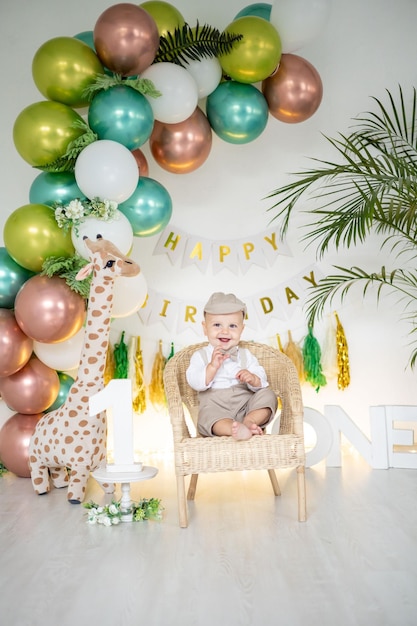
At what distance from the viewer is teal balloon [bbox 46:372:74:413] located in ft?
10.5

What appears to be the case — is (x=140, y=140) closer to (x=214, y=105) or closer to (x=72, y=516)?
(x=214, y=105)

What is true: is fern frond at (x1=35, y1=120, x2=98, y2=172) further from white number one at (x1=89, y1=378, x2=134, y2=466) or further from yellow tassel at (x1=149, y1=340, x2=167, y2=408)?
yellow tassel at (x1=149, y1=340, x2=167, y2=408)

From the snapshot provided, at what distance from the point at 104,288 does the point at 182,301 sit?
1.03m

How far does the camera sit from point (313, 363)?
3.69m

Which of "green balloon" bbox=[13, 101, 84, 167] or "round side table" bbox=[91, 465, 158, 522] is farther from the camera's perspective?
"green balloon" bbox=[13, 101, 84, 167]

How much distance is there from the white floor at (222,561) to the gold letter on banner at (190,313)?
1099 mm

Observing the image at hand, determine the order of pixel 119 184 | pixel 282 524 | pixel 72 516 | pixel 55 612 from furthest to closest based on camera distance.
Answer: pixel 119 184, pixel 72 516, pixel 282 524, pixel 55 612

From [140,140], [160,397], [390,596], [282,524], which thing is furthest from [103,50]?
[390,596]

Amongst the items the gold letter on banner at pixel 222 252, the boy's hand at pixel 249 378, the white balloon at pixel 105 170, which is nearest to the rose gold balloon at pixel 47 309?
the white balloon at pixel 105 170

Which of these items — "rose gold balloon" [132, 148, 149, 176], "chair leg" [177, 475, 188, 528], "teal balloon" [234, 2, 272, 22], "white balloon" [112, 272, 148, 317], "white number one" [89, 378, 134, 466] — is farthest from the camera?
"teal balloon" [234, 2, 272, 22]

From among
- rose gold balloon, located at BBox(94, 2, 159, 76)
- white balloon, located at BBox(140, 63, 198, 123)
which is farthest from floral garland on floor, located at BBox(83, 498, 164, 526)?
rose gold balloon, located at BBox(94, 2, 159, 76)

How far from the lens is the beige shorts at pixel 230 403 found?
2654 mm

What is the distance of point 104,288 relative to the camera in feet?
9.10

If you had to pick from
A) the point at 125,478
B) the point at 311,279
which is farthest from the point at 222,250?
the point at 125,478
